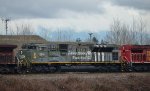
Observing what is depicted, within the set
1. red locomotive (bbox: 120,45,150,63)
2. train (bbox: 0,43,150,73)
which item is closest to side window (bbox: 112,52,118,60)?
train (bbox: 0,43,150,73)

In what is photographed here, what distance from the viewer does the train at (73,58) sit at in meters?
35.4

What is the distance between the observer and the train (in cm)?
3538

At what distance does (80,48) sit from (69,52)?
4.15 feet

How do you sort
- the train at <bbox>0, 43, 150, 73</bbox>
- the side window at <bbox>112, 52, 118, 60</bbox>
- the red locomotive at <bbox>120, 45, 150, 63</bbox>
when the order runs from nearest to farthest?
the train at <bbox>0, 43, 150, 73</bbox> < the side window at <bbox>112, 52, 118, 60</bbox> < the red locomotive at <bbox>120, 45, 150, 63</bbox>

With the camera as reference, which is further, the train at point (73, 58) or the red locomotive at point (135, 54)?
the red locomotive at point (135, 54)

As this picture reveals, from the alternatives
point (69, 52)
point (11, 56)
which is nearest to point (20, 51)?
point (11, 56)

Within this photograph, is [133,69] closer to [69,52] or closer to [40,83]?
[69,52]

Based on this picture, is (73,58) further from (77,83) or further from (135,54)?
(77,83)

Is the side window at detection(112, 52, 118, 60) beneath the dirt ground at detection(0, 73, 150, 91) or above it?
above

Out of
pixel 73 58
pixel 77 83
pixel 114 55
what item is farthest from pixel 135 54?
pixel 77 83

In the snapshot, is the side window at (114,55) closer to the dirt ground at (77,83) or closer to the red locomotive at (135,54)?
the red locomotive at (135,54)

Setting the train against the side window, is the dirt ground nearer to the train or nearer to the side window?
the train

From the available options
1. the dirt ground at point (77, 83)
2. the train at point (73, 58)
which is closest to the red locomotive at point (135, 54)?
the train at point (73, 58)

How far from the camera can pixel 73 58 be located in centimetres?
3716
